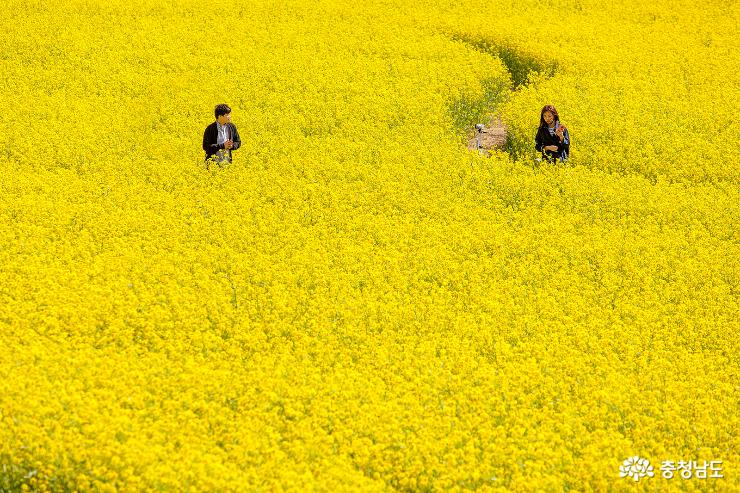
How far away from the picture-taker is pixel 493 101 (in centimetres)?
1684

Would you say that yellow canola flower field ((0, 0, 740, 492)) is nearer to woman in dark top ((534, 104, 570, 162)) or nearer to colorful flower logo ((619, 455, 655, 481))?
colorful flower logo ((619, 455, 655, 481))

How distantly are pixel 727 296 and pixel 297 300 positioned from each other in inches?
225

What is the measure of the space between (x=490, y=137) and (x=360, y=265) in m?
6.78

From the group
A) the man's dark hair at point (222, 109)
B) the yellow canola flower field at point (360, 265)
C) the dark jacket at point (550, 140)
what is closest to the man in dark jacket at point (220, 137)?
the man's dark hair at point (222, 109)

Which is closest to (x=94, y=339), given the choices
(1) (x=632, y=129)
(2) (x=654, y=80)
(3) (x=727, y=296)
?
(3) (x=727, y=296)

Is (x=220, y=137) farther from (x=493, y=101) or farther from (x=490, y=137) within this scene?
(x=493, y=101)

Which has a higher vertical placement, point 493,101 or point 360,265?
point 493,101

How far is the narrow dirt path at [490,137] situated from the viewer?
607 inches

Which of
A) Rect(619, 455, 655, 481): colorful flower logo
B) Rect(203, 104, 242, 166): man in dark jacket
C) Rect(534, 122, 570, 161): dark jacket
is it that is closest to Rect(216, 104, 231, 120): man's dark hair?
Rect(203, 104, 242, 166): man in dark jacket

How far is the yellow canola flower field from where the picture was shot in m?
7.13

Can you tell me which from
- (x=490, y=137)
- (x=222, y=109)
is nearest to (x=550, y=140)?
(x=490, y=137)

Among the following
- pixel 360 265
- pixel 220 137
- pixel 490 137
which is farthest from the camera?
pixel 490 137

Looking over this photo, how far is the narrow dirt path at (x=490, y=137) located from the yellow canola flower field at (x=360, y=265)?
0.42 m

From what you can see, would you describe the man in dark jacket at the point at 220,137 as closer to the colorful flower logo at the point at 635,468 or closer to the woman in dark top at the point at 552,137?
the woman in dark top at the point at 552,137
